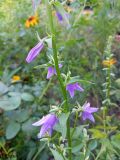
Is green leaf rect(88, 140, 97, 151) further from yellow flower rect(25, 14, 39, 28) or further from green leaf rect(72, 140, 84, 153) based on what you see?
yellow flower rect(25, 14, 39, 28)

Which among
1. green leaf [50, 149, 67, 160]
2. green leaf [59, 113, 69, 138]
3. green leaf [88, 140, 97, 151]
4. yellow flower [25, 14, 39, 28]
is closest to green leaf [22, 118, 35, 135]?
green leaf [88, 140, 97, 151]

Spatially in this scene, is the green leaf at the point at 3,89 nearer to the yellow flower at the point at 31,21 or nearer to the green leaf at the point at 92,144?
the green leaf at the point at 92,144

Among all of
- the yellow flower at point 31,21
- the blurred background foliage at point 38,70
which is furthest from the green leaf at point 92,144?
the yellow flower at point 31,21

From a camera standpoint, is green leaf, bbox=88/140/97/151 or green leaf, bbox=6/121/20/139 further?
green leaf, bbox=6/121/20/139

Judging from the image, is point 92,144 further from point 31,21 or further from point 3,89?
point 31,21

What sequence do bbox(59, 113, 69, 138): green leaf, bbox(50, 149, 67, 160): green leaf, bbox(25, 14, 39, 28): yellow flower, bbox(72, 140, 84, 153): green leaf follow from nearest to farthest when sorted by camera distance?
bbox(59, 113, 69, 138): green leaf, bbox(50, 149, 67, 160): green leaf, bbox(72, 140, 84, 153): green leaf, bbox(25, 14, 39, 28): yellow flower

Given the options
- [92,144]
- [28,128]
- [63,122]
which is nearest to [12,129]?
[28,128]
